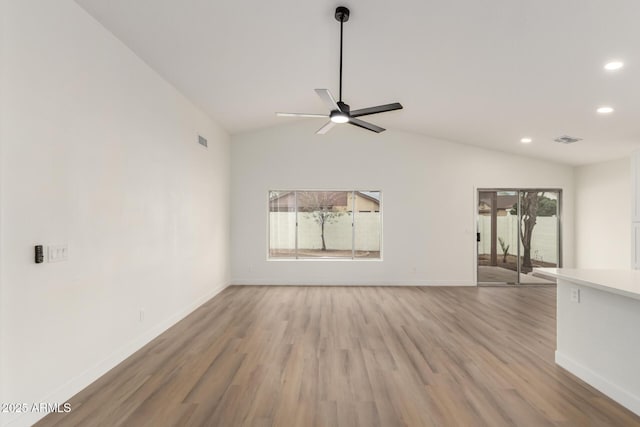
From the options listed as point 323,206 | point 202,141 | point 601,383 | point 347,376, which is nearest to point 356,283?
point 323,206

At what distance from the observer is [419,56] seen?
3363 mm

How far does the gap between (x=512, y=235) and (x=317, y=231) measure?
4022mm

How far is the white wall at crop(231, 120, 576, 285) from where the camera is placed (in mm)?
6457

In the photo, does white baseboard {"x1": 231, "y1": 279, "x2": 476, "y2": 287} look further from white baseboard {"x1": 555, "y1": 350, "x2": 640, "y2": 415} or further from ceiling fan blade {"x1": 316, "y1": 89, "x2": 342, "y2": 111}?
ceiling fan blade {"x1": 316, "y1": 89, "x2": 342, "y2": 111}

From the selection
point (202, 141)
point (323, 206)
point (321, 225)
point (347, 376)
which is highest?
point (202, 141)

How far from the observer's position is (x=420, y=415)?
217 centimetres

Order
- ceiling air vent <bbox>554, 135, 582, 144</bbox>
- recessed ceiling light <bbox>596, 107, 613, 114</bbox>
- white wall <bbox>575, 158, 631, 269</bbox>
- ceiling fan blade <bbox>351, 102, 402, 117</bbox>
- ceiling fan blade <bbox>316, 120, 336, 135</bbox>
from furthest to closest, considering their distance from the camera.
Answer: white wall <bbox>575, 158, 631, 269</bbox>, ceiling air vent <bbox>554, 135, 582, 144</bbox>, recessed ceiling light <bbox>596, 107, 613, 114</bbox>, ceiling fan blade <bbox>316, 120, 336, 135</bbox>, ceiling fan blade <bbox>351, 102, 402, 117</bbox>

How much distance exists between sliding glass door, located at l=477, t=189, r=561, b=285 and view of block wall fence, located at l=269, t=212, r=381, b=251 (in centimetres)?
224

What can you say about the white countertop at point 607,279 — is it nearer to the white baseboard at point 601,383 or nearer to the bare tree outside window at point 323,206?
the white baseboard at point 601,383

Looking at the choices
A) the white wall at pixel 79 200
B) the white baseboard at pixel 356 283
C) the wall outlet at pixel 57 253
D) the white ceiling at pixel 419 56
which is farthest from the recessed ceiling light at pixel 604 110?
the wall outlet at pixel 57 253

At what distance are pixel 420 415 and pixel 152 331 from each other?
9.58 ft

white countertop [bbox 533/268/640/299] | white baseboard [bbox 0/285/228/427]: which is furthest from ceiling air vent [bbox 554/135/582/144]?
white baseboard [bbox 0/285/228/427]

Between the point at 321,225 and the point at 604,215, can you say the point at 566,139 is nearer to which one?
the point at 604,215

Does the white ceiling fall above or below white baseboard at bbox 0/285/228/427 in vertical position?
above
